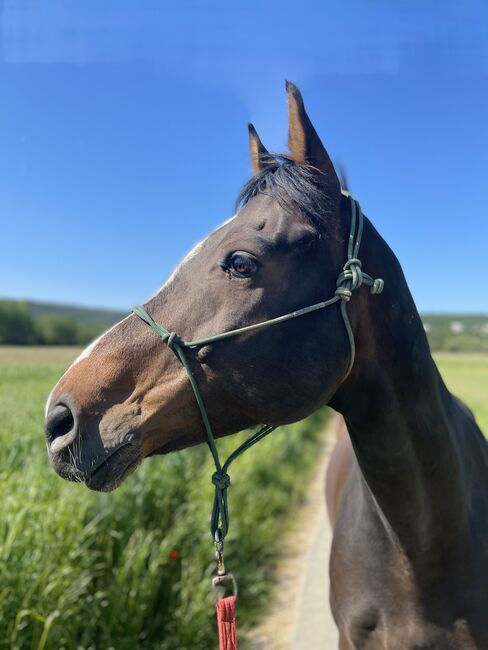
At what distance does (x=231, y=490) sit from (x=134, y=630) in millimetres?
2778

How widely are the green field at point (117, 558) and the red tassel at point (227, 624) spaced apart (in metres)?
1.78

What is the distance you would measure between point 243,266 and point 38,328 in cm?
8152

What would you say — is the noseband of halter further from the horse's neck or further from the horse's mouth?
the horse's mouth

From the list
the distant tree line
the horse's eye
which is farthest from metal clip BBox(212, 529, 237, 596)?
the distant tree line

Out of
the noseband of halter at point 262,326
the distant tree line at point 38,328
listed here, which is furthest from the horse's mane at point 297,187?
the distant tree line at point 38,328

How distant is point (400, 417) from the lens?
6.00 ft

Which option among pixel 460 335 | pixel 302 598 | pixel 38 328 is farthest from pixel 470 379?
pixel 38 328

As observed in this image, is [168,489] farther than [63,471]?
Yes

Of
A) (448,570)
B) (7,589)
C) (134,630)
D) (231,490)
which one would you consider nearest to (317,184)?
(448,570)

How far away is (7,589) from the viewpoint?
289 cm

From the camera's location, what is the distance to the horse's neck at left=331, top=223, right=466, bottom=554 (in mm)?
1816

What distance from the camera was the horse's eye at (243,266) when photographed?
169cm

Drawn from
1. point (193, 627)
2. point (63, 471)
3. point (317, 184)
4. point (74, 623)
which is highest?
point (317, 184)

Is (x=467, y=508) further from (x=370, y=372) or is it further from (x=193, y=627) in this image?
(x=193, y=627)
